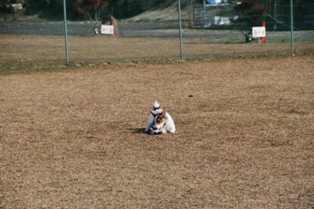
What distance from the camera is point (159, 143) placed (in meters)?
9.69

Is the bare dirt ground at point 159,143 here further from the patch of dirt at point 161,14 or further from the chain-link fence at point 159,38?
the patch of dirt at point 161,14

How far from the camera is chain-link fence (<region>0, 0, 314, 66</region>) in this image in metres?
23.9

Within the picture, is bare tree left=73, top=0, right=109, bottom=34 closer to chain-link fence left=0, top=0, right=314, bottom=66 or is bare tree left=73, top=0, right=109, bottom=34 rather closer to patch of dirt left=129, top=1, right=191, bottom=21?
chain-link fence left=0, top=0, right=314, bottom=66

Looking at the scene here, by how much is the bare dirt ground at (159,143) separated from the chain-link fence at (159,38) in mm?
6354

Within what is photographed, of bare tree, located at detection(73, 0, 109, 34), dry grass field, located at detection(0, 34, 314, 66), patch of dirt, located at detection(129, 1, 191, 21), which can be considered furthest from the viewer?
patch of dirt, located at detection(129, 1, 191, 21)

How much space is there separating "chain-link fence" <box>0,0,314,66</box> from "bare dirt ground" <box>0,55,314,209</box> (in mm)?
6354

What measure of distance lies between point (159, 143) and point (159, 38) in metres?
23.6

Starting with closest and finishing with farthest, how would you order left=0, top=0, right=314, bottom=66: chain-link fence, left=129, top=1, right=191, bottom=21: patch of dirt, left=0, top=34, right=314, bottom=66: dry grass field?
left=0, top=34, right=314, bottom=66: dry grass field, left=0, top=0, right=314, bottom=66: chain-link fence, left=129, top=1, right=191, bottom=21: patch of dirt

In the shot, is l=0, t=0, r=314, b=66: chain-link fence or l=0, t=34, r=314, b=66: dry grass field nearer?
l=0, t=34, r=314, b=66: dry grass field

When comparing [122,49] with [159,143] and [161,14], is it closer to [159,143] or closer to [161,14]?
[161,14]

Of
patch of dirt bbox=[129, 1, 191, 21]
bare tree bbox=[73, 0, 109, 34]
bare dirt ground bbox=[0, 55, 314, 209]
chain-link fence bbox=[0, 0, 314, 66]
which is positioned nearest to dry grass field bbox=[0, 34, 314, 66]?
chain-link fence bbox=[0, 0, 314, 66]

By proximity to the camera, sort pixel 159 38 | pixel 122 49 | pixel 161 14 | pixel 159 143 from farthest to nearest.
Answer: pixel 159 38 → pixel 161 14 → pixel 122 49 → pixel 159 143

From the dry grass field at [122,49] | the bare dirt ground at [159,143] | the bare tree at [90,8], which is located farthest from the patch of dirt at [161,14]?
the bare dirt ground at [159,143]

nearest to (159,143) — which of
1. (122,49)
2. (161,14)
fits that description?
(122,49)
